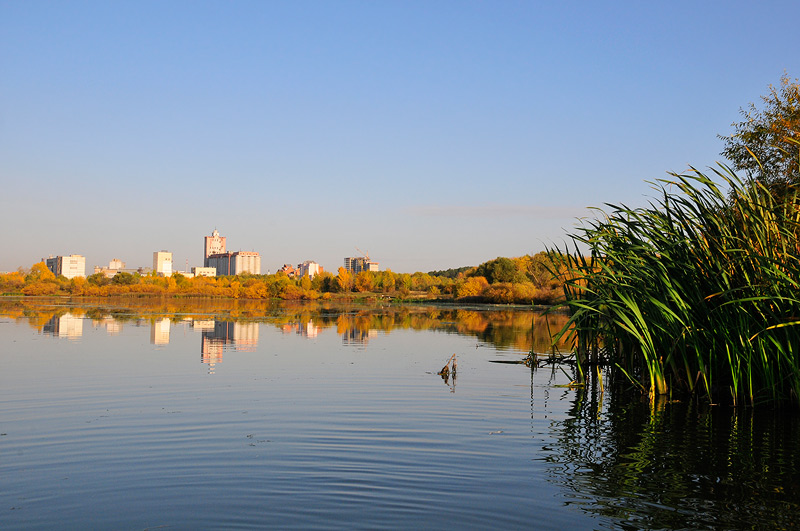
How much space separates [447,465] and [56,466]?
4.34 meters

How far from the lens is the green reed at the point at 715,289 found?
30.9ft

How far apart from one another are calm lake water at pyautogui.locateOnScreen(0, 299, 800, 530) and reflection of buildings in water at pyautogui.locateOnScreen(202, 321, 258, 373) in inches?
117

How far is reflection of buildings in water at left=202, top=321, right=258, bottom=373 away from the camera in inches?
720

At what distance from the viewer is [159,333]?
83.5ft

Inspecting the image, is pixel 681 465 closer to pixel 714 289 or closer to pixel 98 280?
pixel 714 289

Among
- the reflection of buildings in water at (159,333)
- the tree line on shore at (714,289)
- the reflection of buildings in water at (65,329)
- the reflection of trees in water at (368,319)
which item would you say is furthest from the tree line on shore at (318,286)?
the tree line on shore at (714,289)

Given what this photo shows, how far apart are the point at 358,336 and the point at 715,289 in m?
18.2

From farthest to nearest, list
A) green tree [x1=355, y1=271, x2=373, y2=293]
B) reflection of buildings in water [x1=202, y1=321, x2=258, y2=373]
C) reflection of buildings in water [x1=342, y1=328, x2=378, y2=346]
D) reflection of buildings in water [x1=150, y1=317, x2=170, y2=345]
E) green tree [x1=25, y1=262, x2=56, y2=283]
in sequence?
1. green tree [x1=355, y1=271, x2=373, y2=293]
2. green tree [x1=25, y1=262, x2=56, y2=283]
3. reflection of buildings in water [x1=342, y1=328, x2=378, y2=346]
4. reflection of buildings in water [x1=150, y1=317, x2=170, y2=345]
5. reflection of buildings in water [x1=202, y1=321, x2=258, y2=373]

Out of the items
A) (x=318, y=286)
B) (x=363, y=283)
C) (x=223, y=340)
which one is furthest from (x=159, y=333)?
(x=318, y=286)

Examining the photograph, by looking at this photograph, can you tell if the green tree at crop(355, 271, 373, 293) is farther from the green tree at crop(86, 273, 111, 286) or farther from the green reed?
the green reed

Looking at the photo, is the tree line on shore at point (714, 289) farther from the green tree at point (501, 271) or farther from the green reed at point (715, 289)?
the green tree at point (501, 271)

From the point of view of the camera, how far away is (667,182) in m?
10.1

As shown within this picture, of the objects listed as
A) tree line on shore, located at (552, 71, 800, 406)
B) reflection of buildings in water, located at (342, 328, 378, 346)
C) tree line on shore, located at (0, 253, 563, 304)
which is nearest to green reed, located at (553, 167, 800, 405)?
tree line on shore, located at (552, 71, 800, 406)

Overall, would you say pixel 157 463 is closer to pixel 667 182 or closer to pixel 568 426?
pixel 568 426
